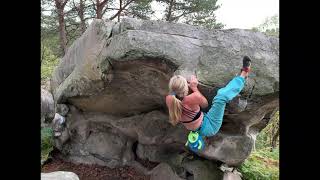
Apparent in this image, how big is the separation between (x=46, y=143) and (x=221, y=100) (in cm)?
581

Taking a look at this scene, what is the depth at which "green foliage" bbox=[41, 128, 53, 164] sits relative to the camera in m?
8.93

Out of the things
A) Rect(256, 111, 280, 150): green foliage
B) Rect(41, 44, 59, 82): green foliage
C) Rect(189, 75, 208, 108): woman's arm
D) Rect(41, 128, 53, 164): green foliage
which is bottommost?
Rect(256, 111, 280, 150): green foliage

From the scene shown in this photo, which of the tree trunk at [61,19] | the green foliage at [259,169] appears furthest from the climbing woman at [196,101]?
the tree trunk at [61,19]

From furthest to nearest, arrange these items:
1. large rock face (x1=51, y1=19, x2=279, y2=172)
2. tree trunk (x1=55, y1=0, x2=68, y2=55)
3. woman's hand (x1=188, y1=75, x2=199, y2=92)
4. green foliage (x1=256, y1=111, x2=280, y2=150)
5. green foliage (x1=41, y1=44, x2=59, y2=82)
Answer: green foliage (x1=256, y1=111, x2=280, y2=150), green foliage (x1=41, y1=44, x2=59, y2=82), tree trunk (x1=55, y1=0, x2=68, y2=55), large rock face (x1=51, y1=19, x2=279, y2=172), woman's hand (x1=188, y1=75, x2=199, y2=92)

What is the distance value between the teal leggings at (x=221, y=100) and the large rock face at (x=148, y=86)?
1.69ft

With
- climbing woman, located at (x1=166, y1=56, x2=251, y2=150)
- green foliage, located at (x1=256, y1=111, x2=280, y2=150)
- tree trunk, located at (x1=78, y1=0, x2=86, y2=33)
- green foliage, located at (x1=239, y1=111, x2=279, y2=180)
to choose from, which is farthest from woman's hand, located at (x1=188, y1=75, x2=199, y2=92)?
Answer: green foliage, located at (x1=256, y1=111, x2=280, y2=150)

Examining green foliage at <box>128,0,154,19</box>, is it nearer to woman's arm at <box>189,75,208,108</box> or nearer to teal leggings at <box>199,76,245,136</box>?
woman's arm at <box>189,75,208,108</box>

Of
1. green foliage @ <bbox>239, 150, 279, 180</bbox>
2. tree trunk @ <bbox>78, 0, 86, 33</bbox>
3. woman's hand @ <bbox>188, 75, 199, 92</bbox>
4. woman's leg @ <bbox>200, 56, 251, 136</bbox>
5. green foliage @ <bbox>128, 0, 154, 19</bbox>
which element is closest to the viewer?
woman's leg @ <bbox>200, 56, 251, 136</bbox>

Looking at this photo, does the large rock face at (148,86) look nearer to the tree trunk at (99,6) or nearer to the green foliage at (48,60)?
the tree trunk at (99,6)

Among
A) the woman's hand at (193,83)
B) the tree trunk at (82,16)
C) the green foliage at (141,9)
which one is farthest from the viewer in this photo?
the green foliage at (141,9)

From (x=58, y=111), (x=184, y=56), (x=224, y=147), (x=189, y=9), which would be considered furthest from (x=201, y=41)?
(x=189, y=9)

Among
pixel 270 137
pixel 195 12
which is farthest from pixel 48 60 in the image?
pixel 270 137

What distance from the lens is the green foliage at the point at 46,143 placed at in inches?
352
